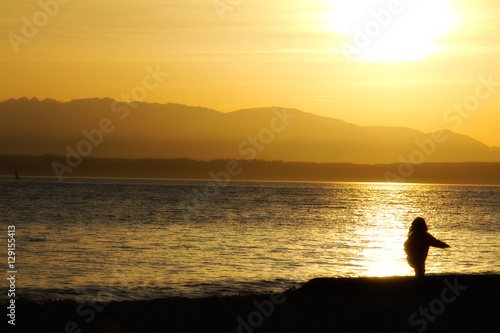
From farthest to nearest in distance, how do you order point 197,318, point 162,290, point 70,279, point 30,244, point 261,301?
point 30,244 → point 70,279 → point 162,290 → point 261,301 → point 197,318

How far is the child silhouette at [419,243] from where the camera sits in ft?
46.5

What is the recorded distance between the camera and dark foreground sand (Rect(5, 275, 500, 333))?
33.3ft

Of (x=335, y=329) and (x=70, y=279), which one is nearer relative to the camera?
(x=335, y=329)

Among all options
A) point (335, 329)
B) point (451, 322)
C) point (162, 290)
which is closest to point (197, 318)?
point (335, 329)

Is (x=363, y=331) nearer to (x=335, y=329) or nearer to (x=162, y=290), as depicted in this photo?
(x=335, y=329)

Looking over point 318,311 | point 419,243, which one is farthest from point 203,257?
point 318,311

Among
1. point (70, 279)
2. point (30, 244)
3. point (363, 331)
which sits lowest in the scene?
point (363, 331)

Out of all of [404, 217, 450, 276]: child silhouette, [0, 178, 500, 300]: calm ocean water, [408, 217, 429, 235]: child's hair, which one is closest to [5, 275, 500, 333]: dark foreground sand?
[404, 217, 450, 276]: child silhouette

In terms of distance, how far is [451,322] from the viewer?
10344 mm

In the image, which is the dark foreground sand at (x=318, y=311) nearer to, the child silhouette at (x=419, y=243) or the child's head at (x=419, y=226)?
the child silhouette at (x=419, y=243)

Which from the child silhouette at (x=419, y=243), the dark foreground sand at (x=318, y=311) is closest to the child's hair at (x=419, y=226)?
the child silhouette at (x=419, y=243)

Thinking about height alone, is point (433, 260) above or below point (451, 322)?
above

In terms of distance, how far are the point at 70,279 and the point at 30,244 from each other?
12.1 metres

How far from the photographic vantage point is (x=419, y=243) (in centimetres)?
1430
